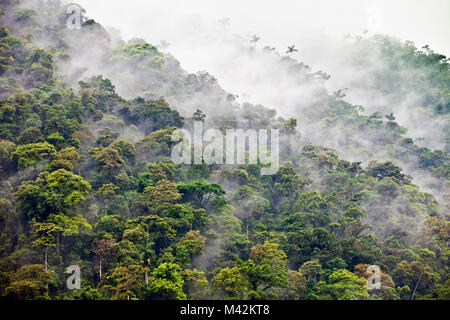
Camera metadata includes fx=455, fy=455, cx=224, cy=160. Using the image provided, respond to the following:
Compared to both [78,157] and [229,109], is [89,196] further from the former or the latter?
[229,109]

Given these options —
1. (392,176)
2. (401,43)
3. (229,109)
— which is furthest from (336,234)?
(401,43)
